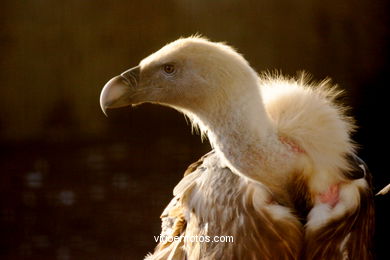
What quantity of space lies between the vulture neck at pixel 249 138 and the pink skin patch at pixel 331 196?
119mm

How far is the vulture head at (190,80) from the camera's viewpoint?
2.07 metres

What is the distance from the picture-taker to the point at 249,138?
6.74ft

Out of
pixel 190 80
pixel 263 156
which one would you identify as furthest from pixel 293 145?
pixel 190 80

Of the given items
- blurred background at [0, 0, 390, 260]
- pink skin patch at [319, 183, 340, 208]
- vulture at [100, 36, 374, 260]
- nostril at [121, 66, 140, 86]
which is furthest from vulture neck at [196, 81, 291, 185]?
blurred background at [0, 0, 390, 260]

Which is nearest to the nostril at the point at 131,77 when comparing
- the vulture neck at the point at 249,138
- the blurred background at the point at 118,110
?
the vulture neck at the point at 249,138

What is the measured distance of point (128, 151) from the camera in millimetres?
5141

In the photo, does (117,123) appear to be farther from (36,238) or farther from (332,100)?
(332,100)

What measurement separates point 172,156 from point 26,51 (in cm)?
122

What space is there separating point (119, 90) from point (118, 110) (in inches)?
133

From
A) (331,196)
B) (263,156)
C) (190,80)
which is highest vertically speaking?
(190,80)

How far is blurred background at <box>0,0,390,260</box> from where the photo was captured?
4.28 metres

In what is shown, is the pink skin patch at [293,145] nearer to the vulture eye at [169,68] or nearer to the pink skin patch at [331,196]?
the pink skin patch at [331,196]

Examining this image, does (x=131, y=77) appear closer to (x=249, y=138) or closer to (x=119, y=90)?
(x=119, y=90)

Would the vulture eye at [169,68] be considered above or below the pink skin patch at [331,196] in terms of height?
above
